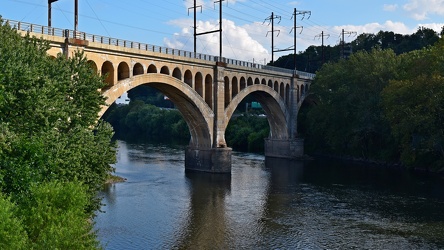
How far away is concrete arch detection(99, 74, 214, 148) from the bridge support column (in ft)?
67.7

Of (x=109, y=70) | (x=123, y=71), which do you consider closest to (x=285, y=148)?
(x=123, y=71)

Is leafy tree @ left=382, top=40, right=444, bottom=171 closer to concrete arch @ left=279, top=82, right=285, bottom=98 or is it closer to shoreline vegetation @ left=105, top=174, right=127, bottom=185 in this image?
concrete arch @ left=279, top=82, right=285, bottom=98

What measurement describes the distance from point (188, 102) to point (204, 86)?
8.75ft

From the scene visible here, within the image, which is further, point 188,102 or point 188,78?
point 188,102

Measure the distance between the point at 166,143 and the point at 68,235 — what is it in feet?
235

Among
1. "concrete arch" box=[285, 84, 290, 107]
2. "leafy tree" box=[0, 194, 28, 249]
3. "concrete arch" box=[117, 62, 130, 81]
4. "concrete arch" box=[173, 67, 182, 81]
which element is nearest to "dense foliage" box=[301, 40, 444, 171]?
"concrete arch" box=[285, 84, 290, 107]

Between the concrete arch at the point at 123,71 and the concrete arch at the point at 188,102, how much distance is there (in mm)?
989

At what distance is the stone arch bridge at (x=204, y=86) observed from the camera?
34938 mm

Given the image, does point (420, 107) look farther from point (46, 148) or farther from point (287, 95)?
point (46, 148)

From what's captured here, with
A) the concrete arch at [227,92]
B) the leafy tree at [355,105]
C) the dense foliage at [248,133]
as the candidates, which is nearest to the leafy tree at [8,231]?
the concrete arch at [227,92]

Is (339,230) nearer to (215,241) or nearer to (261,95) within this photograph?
(215,241)

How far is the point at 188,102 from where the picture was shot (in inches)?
1854

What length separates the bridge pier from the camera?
50.1 meters

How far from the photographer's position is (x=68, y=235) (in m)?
14.3
